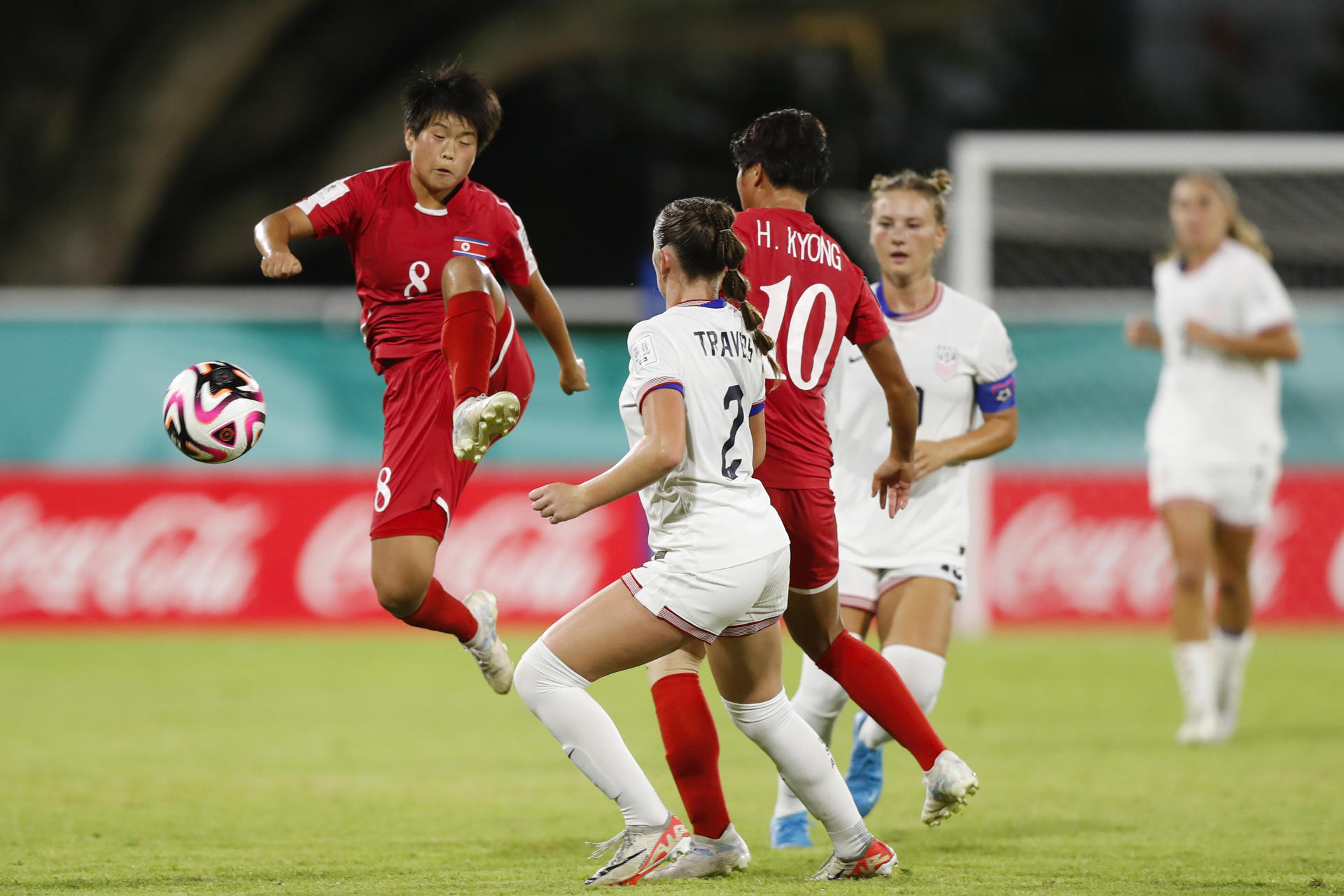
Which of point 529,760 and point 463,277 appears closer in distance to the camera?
point 463,277

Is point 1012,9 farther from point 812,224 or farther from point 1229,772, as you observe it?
point 812,224

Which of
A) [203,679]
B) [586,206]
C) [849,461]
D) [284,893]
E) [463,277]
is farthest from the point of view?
[586,206]

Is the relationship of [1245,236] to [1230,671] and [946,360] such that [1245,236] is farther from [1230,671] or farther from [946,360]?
[946,360]

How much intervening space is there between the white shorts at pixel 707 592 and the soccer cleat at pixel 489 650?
122 centimetres

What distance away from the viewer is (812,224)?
187 inches

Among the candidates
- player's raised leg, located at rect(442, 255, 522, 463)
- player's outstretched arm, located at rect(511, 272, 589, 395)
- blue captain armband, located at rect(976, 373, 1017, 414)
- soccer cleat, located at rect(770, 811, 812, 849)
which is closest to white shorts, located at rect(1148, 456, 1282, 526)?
blue captain armband, located at rect(976, 373, 1017, 414)

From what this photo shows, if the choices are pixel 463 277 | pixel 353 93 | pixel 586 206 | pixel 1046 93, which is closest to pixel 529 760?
pixel 463 277

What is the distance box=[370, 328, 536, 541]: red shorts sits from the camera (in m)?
5.36

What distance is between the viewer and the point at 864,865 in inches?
179

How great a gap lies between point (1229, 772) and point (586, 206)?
1541cm

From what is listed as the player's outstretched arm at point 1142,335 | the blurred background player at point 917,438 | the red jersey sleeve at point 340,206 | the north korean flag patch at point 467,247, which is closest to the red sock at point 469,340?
the north korean flag patch at point 467,247

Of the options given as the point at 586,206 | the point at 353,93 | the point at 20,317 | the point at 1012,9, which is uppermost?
the point at 1012,9

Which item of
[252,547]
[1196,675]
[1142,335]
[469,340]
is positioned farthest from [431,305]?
[252,547]

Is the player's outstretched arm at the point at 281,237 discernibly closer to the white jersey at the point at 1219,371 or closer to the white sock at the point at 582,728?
the white sock at the point at 582,728
